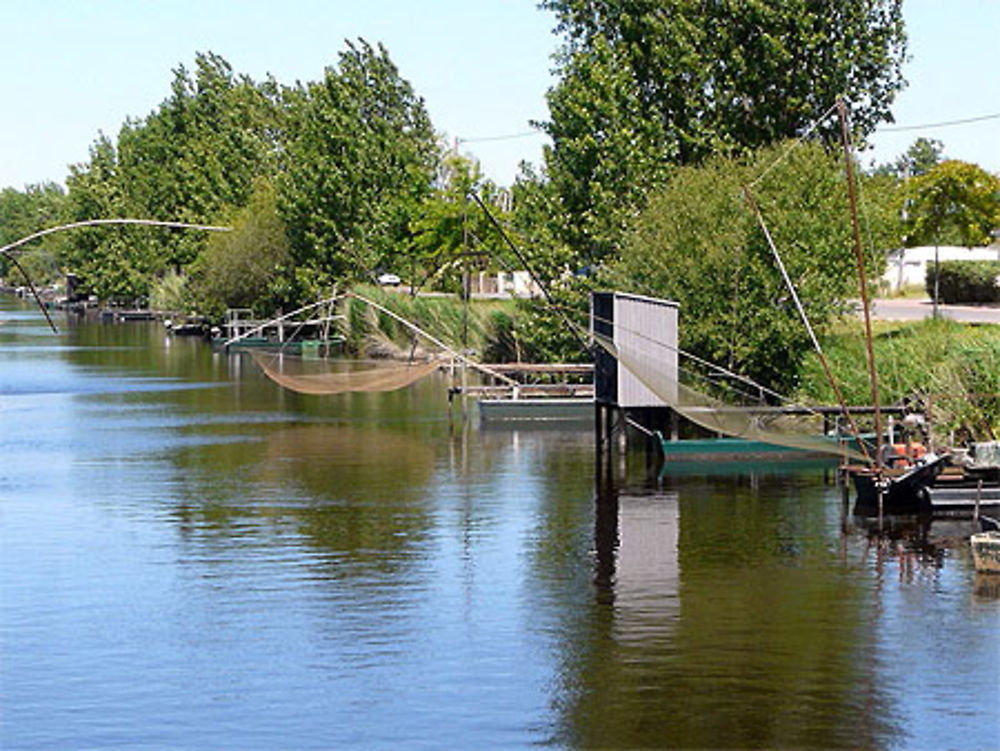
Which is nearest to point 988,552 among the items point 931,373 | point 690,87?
point 931,373

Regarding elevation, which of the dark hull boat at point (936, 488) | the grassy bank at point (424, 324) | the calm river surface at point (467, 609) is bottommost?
the calm river surface at point (467, 609)

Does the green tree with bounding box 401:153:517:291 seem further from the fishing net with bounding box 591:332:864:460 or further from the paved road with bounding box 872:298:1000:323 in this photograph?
the fishing net with bounding box 591:332:864:460

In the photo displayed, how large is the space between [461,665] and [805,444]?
62.7 feet

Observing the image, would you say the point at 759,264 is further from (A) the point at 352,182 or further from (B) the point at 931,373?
(A) the point at 352,182

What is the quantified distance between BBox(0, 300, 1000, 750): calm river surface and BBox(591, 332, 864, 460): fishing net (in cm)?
147

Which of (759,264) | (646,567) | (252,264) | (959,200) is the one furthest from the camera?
(959,200)

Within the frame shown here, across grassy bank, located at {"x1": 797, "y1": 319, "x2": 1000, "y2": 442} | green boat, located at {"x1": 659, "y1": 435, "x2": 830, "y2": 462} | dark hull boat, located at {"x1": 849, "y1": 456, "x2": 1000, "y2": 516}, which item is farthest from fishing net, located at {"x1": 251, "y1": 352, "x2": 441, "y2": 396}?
dark hull boat, located at {"x1": 849, "y1": 456, "x2": 1000, "y2": 516}

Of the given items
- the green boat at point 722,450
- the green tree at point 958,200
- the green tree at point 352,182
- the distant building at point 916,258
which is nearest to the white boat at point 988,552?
the green boat at point 722,450

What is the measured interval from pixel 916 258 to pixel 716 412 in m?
80.3

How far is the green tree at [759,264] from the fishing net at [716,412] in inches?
143

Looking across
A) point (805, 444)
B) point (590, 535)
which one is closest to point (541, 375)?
point (805, 444)

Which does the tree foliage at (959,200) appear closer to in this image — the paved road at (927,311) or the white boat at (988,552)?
the paved road at (927,311)

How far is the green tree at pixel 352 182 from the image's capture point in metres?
110

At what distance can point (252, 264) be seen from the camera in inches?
4715
